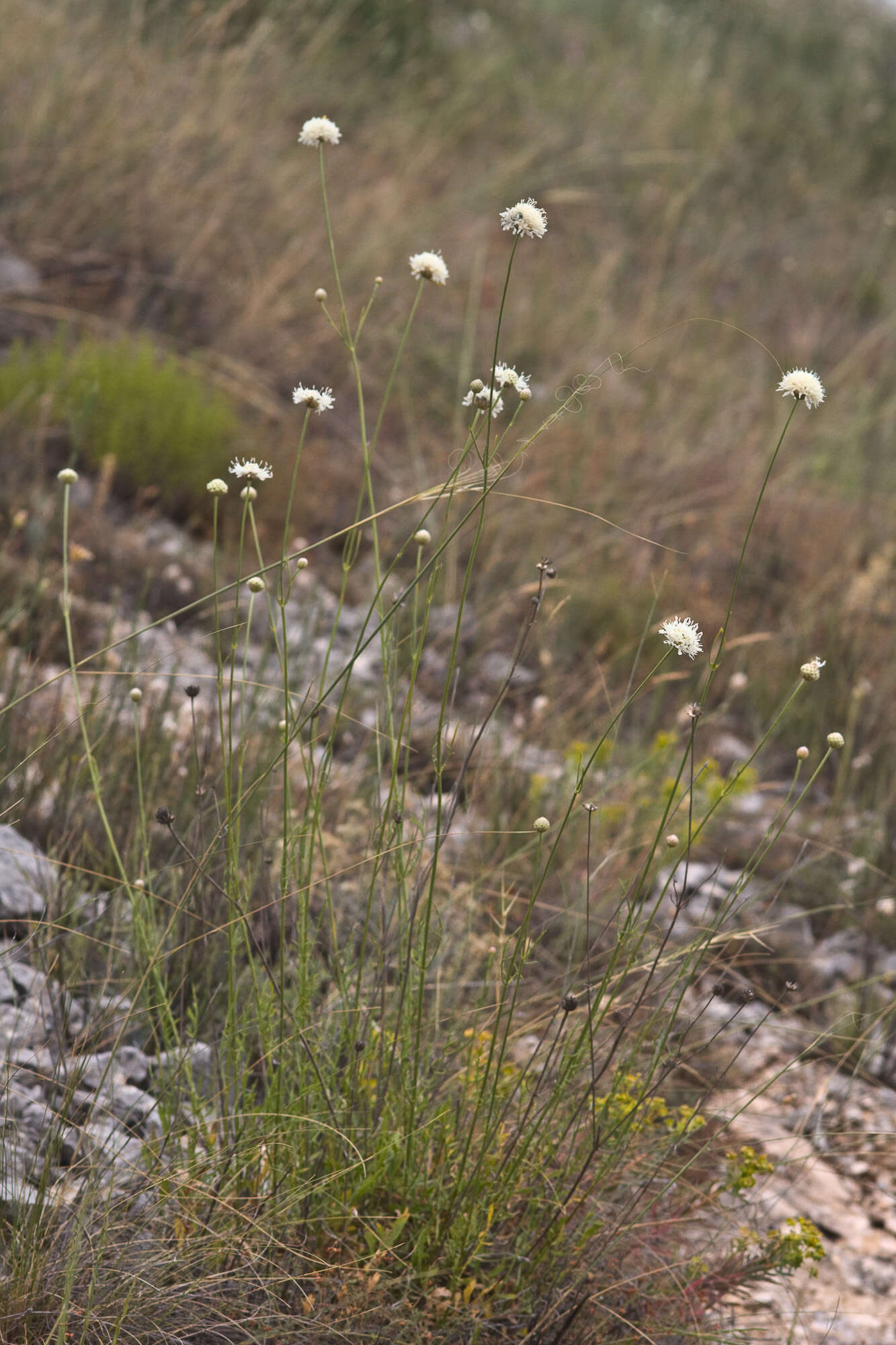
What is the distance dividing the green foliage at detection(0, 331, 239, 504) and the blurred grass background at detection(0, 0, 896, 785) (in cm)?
5

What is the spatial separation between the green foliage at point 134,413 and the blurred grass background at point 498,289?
0.05 m

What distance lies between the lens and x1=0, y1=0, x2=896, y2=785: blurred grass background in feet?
14.3

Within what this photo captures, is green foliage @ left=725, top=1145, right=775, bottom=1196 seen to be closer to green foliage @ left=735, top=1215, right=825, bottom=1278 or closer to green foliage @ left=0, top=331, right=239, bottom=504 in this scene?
green foliage @ left=735, top=1215, right=825, bottom=1278

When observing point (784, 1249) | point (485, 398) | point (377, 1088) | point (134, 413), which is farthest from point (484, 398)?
point (134, 413)

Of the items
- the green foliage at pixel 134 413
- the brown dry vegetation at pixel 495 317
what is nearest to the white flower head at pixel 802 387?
the brown dry vegetation at pixel 495 317

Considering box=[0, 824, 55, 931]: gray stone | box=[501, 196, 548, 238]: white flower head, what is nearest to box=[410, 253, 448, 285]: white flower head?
box=[501, 196, 548, 238]: white flower head

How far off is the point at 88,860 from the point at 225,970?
38 centimetres

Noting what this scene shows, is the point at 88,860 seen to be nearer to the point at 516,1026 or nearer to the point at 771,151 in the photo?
the point at 516,1026

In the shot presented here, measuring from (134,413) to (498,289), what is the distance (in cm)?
322

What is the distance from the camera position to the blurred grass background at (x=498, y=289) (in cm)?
436

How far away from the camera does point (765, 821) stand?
3697 mm

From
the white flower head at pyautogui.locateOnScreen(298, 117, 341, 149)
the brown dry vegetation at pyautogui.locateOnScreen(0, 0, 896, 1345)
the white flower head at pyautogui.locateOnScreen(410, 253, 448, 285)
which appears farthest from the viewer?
the brown dry vegetation at pyautogui.locateOnScreen(0, 0, 896, 1345)

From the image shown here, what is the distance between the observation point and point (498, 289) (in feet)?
21.7

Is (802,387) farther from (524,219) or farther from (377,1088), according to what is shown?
(377,1088)
